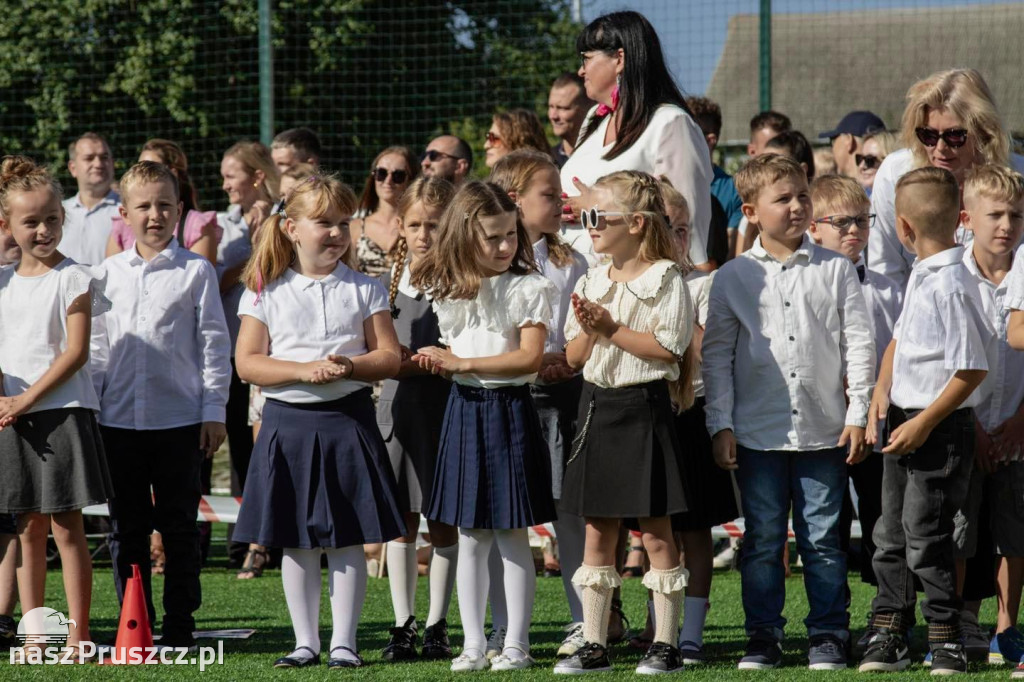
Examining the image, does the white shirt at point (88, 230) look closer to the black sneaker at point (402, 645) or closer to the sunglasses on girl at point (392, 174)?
the sunglasses on girl at point (392, 174)

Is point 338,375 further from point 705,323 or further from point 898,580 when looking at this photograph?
point 898,580

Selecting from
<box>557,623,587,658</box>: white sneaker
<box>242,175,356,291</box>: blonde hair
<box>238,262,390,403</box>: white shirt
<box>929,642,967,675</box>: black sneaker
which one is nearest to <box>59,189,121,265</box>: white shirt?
<box>242,175,356,291</box>: blonde hair

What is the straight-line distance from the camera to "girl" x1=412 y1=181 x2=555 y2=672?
4.41 metres

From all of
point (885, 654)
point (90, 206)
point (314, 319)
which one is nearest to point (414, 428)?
point (314, 319)

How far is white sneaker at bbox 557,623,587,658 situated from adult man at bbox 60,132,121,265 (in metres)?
3.94

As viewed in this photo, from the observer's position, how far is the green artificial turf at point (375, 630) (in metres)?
4.26

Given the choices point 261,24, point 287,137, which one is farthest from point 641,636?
point 261,24

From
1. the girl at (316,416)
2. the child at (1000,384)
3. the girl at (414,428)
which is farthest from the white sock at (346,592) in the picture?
the child at (1000,384)

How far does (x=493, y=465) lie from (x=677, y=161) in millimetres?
1293

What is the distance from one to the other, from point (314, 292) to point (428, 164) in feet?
7.22

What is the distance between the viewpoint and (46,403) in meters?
4.62

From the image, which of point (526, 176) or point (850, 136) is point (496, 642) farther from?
point (850, 136)

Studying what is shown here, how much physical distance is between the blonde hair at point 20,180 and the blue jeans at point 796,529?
2.67m

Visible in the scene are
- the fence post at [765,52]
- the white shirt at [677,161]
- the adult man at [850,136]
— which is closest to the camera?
the white shirt at [677,161]
